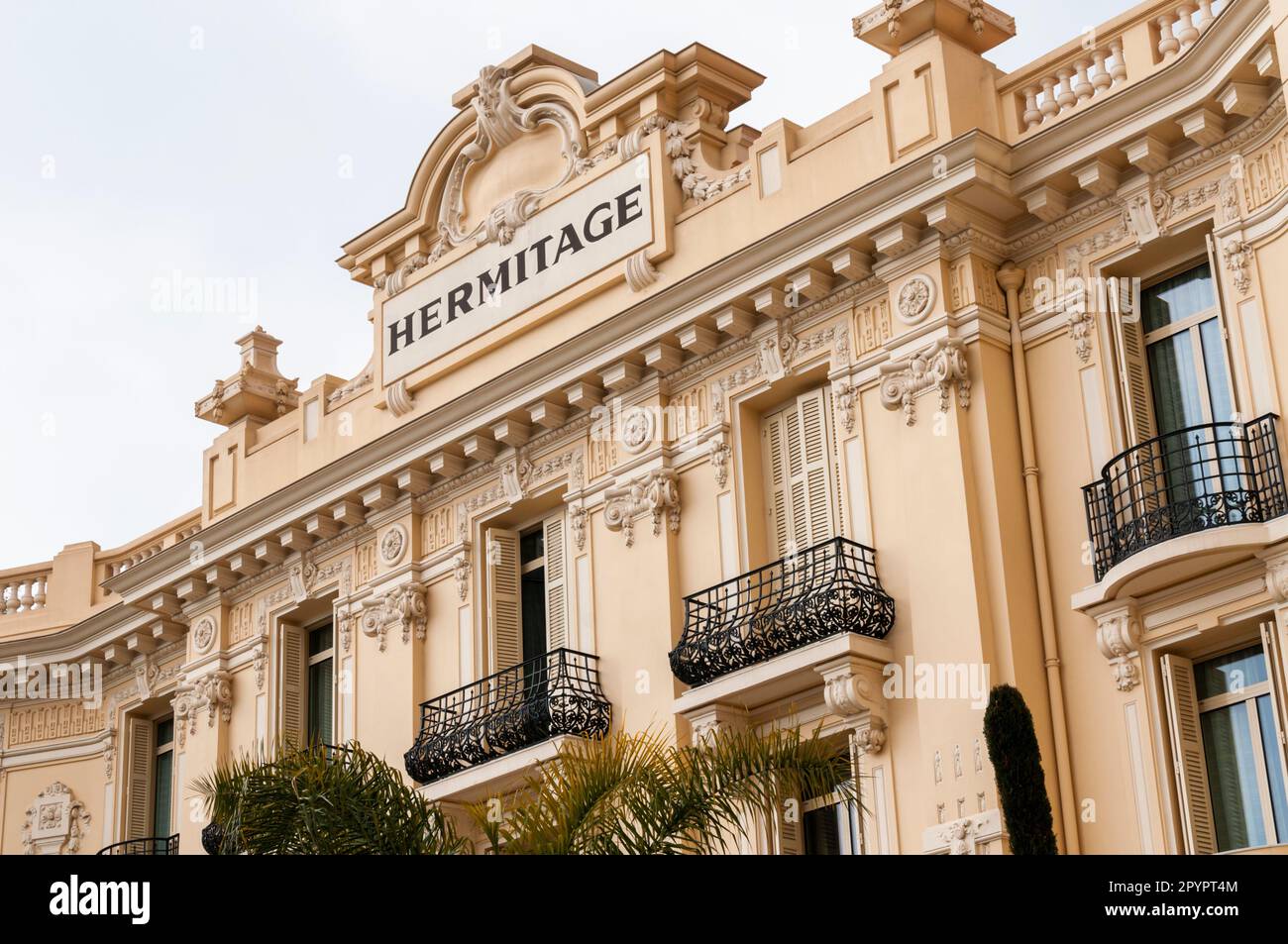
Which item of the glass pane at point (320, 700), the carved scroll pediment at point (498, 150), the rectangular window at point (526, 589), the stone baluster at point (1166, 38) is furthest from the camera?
the glass pane at point (320, 700)

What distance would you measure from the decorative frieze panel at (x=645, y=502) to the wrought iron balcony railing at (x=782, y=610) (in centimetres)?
103

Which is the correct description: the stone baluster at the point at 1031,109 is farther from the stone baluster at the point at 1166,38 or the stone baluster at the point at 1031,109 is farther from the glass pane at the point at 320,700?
the glass pane at the point at 320,700

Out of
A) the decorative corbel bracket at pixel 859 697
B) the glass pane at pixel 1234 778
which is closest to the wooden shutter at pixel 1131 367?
the glass pane at pixel 1234 778

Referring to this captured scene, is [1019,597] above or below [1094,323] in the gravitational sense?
below

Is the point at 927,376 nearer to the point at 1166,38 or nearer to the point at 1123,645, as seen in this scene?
the point at 1123,645

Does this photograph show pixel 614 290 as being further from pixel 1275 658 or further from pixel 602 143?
pixel 1275 658

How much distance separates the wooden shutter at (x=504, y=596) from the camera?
69.6 ft

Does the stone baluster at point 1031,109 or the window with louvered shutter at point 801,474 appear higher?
the stone baluster at point 1031,109

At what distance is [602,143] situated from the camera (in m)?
21.5

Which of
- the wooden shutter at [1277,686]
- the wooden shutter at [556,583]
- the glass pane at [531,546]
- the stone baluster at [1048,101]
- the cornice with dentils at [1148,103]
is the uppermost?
the stone baluster at [1048,101]

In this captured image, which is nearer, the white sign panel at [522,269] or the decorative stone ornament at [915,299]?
the decorative stone ornament at [915,299]

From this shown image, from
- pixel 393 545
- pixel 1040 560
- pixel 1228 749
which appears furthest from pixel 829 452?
pixel 393 545
